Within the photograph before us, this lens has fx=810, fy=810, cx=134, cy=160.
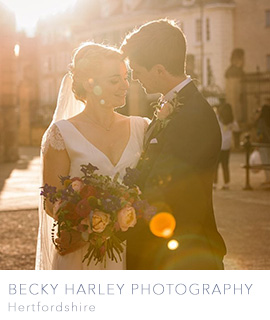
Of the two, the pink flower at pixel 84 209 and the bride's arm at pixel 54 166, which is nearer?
the pink flower at pixel 84 209

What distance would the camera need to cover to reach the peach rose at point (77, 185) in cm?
412

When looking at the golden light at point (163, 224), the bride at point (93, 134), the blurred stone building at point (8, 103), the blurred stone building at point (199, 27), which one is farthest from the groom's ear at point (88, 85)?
the blurred stone building at point (199, 27)

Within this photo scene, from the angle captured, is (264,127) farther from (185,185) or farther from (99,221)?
(99,221)

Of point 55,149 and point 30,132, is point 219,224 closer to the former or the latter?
point 55,149

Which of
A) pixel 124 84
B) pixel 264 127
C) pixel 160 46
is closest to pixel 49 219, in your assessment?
pixel 124 84

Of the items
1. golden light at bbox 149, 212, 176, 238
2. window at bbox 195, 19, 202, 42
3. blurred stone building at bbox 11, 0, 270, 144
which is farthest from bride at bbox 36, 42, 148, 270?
window at bbox 195, 19, 202, 42

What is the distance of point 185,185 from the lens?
4.05 m

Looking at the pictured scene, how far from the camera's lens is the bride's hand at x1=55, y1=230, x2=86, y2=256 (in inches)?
167

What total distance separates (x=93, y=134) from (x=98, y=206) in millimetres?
649

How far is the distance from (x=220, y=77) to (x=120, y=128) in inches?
2188

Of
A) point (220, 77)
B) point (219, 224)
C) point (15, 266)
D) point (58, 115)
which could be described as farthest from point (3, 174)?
point (220, 77)

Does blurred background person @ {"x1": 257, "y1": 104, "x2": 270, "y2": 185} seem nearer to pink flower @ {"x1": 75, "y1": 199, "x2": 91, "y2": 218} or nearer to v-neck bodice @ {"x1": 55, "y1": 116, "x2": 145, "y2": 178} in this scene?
v-neck bodice @ {"x1": 55, "y1": 116, "x2": 145, "y2": 178}

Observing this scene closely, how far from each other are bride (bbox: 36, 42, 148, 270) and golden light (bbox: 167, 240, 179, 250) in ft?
1.65

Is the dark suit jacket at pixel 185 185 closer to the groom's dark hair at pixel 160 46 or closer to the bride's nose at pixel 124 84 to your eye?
the groom's dark hair at pixel 160 46
